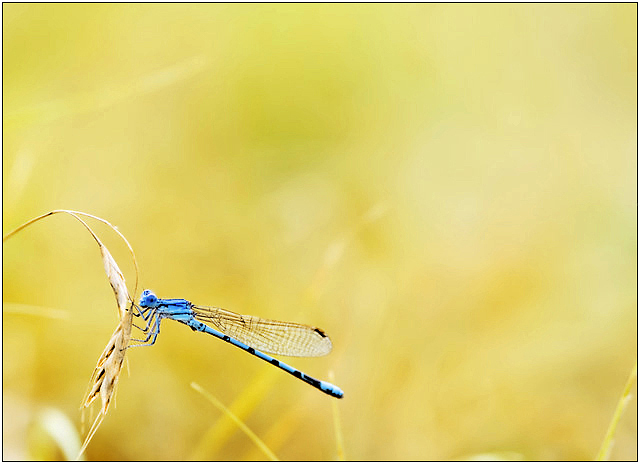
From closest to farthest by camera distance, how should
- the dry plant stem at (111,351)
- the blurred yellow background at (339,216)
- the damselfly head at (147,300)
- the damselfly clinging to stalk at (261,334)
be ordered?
1. the dry plant stem at (111,351)
2. the damselfly head at (147,300)
3. the damselfly clinging to stalk at (261,334)
4. the blurred yellow background at (339,216)

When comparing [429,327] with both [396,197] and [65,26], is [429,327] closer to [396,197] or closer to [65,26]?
[396,197]

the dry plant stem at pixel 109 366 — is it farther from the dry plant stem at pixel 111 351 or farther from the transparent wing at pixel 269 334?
the transparent wing at pixel 269 334

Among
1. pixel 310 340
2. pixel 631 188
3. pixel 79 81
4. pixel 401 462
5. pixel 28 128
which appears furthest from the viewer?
pixel 631 188

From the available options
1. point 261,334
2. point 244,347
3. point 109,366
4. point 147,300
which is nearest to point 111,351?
point 109,366

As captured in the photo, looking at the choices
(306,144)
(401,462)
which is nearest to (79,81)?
(306,144)

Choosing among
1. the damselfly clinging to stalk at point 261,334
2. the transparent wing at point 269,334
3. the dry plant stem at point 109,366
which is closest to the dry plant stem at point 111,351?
the dry plant stem at point 109,366

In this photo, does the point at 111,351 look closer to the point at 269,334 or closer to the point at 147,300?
the point at 147,300

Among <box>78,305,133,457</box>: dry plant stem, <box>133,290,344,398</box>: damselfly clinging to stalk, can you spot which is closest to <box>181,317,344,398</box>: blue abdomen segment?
<box>133,290,344,398</box>: damselfly clinging to stalk
